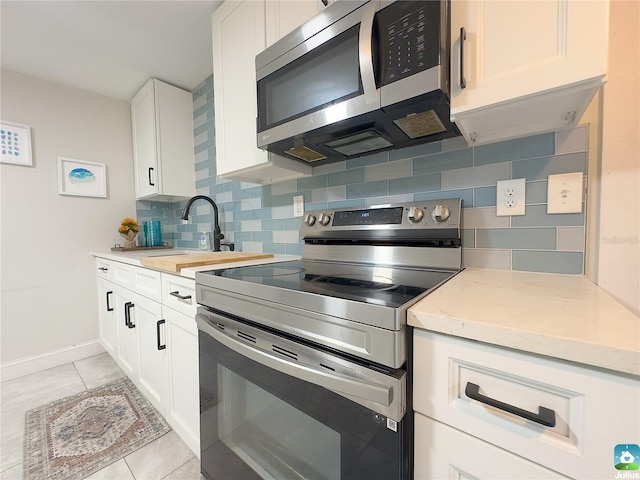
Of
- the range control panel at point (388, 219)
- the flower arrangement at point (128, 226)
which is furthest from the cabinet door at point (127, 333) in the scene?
the range control panel at point (388, 219)

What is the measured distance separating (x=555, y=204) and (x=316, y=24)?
1.00 m

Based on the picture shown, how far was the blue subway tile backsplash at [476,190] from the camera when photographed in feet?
2.77

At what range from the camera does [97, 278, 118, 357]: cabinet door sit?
205cm

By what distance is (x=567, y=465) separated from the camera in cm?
42

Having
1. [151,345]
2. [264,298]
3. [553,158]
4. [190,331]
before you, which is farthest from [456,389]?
[151,345]

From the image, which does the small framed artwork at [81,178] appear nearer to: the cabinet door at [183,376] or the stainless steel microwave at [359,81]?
the cabinet door at [183,376]

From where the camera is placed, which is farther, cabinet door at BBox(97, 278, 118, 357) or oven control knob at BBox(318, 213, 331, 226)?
cabinet door at BBox(97, 278, 118, 357)

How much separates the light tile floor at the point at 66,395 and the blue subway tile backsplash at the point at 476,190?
3.72ft

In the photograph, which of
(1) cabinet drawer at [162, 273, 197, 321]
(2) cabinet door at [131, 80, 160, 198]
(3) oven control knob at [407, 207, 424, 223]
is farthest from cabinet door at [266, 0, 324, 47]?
(2) cabinet door at [131, 80, 160, 198]

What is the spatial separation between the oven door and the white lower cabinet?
167mm

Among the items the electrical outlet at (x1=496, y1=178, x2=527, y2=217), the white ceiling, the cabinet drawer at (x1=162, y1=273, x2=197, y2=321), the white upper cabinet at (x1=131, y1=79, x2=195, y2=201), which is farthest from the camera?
the white upper cabinet at (x1=131, y1=79, x2=195, y2=201)

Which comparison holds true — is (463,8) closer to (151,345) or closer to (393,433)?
(393,433)

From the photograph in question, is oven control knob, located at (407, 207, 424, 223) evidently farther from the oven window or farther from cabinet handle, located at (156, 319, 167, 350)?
cabinet handle, located at (156, 319, 167, 350)

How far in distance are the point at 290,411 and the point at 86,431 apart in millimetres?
1482
